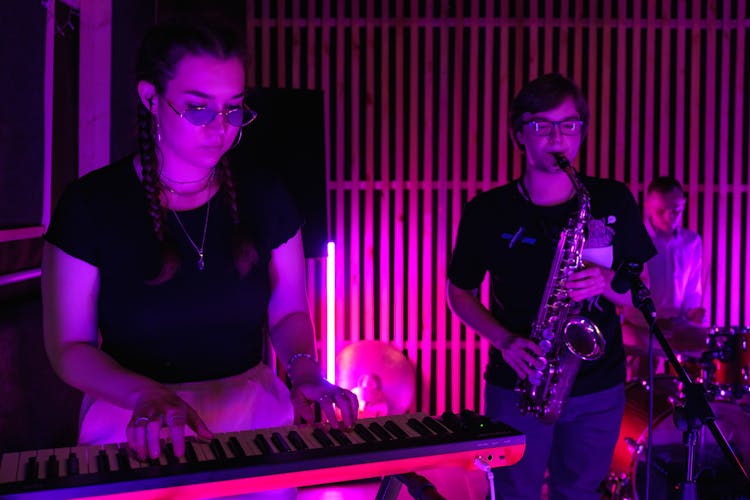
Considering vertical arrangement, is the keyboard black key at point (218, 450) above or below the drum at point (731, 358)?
above

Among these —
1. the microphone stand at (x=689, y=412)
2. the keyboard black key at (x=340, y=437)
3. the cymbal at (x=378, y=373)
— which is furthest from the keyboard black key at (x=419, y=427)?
the cymbal at (x=378, y=373)

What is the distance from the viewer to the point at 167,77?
5.50 feet

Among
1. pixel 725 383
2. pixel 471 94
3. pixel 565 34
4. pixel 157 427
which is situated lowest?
pixel 725 383

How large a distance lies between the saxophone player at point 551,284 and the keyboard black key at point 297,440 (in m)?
1.12

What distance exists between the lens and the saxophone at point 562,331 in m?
2.54

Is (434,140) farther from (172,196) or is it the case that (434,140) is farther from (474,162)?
(172,196)

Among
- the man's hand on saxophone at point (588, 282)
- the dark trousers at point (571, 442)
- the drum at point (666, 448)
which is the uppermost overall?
the man's hand on saxophone at point (588, 282)

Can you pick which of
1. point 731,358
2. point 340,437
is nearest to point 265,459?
point 340,437

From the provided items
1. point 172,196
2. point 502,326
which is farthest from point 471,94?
point 172,196

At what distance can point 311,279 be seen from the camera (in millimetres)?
5484

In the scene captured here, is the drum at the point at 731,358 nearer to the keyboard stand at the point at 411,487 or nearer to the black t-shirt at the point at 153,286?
the keyboard stand at the point at 411,487

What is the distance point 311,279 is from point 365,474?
4.04 m

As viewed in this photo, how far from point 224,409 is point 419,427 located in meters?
0.42

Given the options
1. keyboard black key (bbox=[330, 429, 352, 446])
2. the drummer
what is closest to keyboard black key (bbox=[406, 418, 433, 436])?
keyboard black key (bbox=[330, 429, 352, 446])
